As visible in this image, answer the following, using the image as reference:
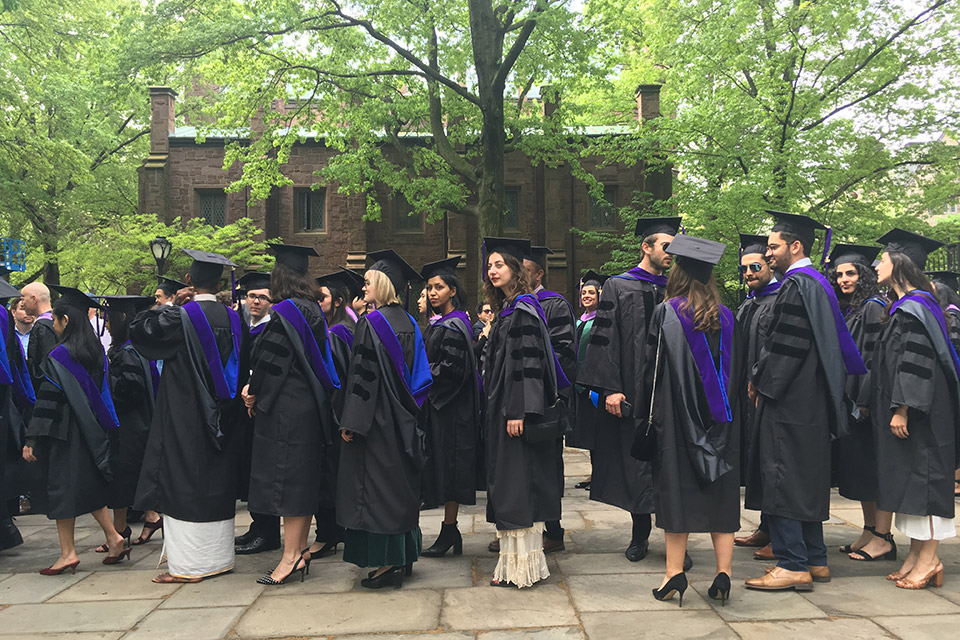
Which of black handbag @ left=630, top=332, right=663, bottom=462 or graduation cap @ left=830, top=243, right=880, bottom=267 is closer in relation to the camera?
black handbag @ left=630, top=332, right=663, bottom=462

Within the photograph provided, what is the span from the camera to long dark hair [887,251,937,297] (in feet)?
16.2

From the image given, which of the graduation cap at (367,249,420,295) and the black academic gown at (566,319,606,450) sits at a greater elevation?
the graduation cap at (367,249,420,295)

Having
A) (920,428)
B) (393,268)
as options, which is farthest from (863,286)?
(393,268)

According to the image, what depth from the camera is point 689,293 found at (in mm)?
4309

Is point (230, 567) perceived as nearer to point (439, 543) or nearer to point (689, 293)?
point (439, 543)

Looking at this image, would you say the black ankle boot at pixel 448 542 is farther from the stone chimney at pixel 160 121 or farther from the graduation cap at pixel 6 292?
the stone chimney at pixel 160 121

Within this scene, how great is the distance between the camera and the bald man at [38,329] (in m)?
6.81

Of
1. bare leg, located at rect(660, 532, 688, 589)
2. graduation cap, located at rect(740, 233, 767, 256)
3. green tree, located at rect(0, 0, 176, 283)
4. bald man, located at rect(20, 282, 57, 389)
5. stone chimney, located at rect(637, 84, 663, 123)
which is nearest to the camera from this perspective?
bare leg, located at rect(660, 532, 688, 589)

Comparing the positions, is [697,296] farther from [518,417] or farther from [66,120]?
[66,120]

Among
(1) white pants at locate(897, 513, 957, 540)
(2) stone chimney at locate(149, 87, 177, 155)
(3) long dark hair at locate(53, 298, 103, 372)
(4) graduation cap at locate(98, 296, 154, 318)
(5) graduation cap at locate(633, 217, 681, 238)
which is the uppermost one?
Result: (2) stone chimney at locate(149, 87, 177, 155)

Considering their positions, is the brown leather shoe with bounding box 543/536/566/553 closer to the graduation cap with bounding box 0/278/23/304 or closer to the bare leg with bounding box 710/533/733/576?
the bare leg with bounding box 710/533/733/576

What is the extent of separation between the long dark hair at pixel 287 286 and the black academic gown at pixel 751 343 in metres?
3.15

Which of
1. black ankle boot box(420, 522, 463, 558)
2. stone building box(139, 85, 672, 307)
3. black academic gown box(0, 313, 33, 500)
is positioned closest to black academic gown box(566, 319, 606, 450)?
black ankle boot box(420, 522, 463, 558)

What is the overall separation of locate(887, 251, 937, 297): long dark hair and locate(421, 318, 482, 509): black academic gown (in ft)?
→ 10.3
